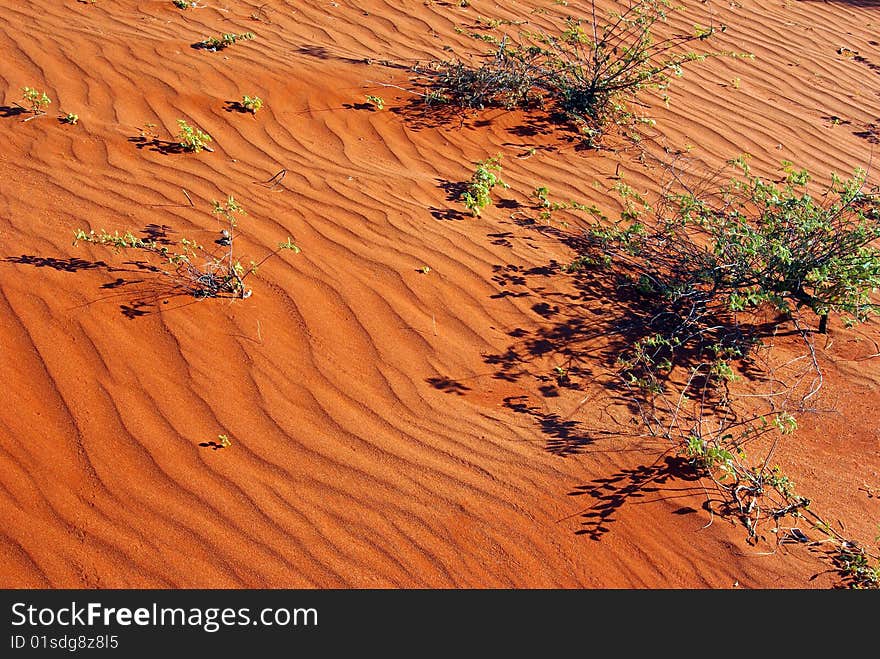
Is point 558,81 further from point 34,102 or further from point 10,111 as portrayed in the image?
point 10,111

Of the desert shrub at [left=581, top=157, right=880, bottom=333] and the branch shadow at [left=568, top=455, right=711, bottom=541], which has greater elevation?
the desert shrub at [left=581, top=157, right=880, bottom=333]

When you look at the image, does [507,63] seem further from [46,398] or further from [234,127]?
[46,398]

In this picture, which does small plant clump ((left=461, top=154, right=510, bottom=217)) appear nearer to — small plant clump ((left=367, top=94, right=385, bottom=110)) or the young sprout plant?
small plant clump ((left=367, top=94, right=385, bottom=110))

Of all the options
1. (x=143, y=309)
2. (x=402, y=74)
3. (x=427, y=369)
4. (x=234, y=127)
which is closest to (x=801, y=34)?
(x=402, y=74)

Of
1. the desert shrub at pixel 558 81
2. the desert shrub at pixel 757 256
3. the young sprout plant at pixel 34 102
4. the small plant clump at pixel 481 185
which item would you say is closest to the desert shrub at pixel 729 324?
the desert shrub at pixel 757 256

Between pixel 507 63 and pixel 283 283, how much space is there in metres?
3.19

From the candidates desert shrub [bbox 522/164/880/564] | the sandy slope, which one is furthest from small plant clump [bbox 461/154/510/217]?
desert shrub [bbox 522/164/880/564]

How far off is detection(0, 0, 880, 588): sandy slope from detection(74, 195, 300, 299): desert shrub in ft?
0.27

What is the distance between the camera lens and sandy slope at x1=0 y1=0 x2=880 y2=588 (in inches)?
112

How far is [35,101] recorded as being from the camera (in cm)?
498

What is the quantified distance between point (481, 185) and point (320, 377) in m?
2.00

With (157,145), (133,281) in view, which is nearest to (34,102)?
(157,145)

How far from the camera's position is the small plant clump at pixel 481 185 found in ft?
15.6

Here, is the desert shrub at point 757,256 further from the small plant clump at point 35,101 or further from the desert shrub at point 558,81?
the small plant clump at point 35,101
